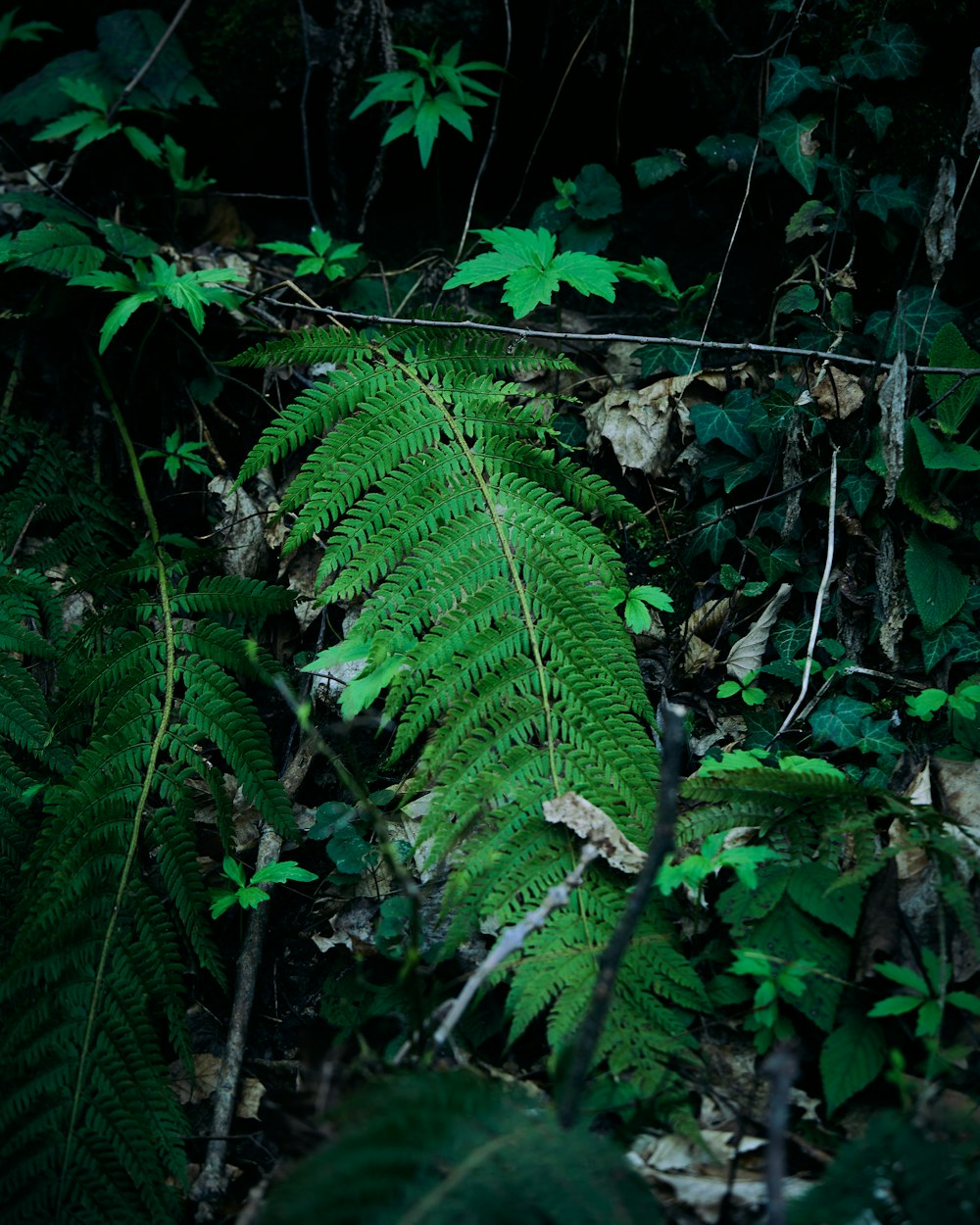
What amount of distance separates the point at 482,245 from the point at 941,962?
10.5ft

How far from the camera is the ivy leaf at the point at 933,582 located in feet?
8.36

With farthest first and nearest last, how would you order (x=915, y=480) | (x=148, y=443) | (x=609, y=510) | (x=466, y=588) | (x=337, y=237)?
(x=337, y=237) < (x=148, y=443) < (x=915, y=480) < (x=609, y=510) < (x=466, y=588)

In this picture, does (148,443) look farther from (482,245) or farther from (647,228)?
(647,228)

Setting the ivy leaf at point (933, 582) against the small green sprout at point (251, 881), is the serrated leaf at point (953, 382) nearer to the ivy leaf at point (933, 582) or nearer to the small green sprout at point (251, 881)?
the ivy leaf at point (933, 582)

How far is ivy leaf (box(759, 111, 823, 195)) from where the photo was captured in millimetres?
3133

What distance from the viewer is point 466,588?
2299mm

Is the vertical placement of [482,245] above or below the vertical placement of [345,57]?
below

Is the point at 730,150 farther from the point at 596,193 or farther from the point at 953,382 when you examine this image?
the point at 953,382

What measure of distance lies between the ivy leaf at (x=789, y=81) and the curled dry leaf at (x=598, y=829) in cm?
281

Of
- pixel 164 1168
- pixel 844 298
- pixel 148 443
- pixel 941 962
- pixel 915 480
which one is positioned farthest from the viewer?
pixel 148 443

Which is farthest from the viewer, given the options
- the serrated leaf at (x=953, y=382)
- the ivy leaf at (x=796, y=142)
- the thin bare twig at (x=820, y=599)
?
the ivy leaf at (x=796, y=142)

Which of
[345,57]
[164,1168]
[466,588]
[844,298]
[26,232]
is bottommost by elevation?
[164,1168]

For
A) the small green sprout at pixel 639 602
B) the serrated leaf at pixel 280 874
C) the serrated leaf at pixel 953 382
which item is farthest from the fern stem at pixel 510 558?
the serrated leaf at pixel 953 382

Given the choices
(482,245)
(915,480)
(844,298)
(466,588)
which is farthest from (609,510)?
(482,245)
